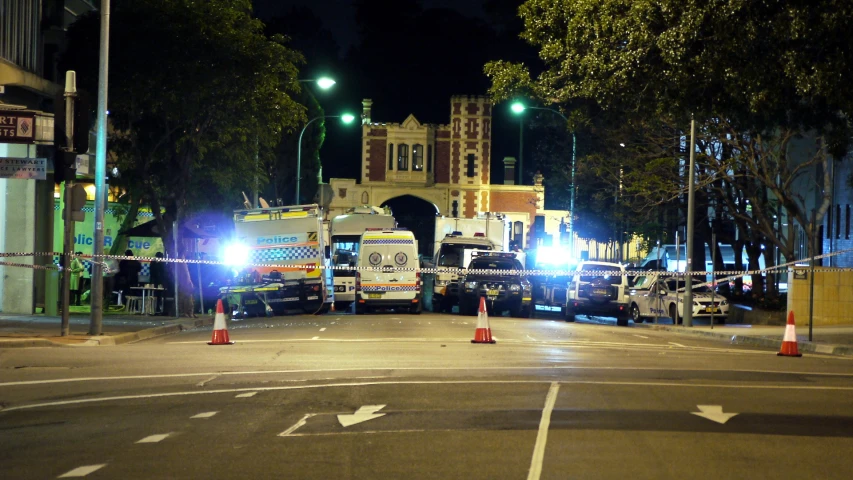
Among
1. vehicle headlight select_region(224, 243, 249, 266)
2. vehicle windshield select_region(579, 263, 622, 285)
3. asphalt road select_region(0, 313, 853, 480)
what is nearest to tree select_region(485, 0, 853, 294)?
asphalt road select_region(0, 313, 853, 480)

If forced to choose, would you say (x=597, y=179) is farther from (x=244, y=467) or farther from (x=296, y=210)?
(x=244, y=467)

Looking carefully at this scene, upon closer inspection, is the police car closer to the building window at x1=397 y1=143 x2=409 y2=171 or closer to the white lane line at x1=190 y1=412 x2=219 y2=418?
the white lane line at x1=190 y1=412 x2=219 y2=418

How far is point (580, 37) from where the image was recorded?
73.5ft

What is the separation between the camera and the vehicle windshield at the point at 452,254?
3706 cm

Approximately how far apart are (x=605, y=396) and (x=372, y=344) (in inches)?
308

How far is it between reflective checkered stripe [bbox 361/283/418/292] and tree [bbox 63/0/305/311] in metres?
4.87

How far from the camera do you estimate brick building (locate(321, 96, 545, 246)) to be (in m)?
76.9

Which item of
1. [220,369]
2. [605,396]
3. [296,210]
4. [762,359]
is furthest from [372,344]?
[296,210]

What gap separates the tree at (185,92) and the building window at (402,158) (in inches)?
1839

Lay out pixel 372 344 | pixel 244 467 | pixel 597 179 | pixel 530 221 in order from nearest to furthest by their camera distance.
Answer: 1. pixel 244 467
2. pixel 372 344
3. pixel 597 179
4. pixel 530 221

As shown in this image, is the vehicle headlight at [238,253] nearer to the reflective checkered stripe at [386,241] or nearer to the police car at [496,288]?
the reflective checkered stripe at [386,241]

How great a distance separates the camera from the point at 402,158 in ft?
255

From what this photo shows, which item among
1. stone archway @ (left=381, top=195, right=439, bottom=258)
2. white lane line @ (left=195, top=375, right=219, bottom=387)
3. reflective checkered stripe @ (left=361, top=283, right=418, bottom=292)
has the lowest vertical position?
white lane line @ (left=195, top=375, right=219, bottom=387)

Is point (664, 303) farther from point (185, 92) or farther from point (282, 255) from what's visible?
point (185, 92)
